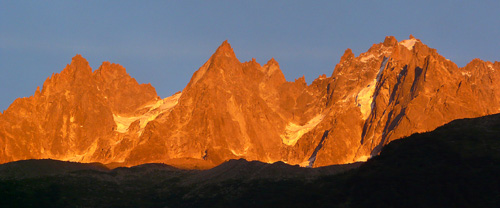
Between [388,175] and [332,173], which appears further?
[332,173]

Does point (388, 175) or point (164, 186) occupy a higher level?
point (164, 186)

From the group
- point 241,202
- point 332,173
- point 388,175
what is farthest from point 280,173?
point 388,175

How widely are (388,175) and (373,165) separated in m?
4.69

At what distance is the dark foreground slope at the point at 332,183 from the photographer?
74.3 metres

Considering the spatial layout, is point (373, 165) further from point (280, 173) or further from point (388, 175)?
point (280, 173)

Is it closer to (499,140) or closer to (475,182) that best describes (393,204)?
(475,182)

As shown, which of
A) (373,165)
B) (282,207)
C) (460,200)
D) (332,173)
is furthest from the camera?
(332,173)

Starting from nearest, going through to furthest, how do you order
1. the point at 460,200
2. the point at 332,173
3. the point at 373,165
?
the point at 460,200 < the point at 373,165 < the point at 332,173

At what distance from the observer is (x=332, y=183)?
85438 mm

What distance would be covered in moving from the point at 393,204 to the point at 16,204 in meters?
41.4

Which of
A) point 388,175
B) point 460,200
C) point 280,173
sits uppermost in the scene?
point 280,173

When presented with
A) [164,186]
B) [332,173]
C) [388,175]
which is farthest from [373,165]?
[164,186]

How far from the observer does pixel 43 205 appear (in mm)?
86375

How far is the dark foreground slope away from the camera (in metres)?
74.3
